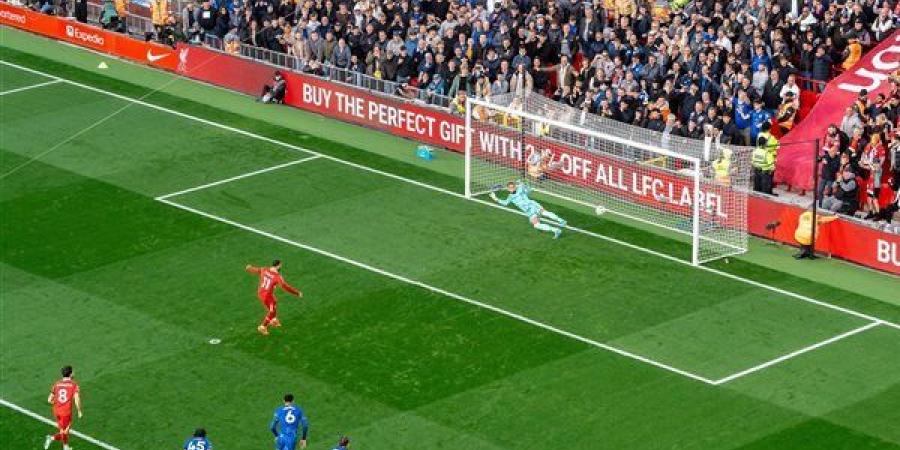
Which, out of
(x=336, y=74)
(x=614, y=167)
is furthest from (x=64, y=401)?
(x=336, y=74)

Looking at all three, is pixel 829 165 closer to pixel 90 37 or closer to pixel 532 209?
pixel 532 209

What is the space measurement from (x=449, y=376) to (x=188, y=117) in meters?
19.6

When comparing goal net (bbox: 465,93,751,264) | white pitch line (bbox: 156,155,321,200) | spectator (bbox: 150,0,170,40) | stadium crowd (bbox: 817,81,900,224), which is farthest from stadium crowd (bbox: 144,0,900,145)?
white pitch line (bbox: 156,155,321,200)

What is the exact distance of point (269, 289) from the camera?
41.0m

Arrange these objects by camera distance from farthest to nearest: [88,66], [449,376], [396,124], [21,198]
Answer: [88,66] → [396,124] → [21,198] → [449,376]

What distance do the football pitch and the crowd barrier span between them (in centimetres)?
56

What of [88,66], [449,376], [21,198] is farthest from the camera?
[88,66]

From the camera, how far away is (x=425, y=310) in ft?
140

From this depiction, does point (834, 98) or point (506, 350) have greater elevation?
point (834, 98)

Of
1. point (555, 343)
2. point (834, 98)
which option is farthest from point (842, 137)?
point (555, 343)

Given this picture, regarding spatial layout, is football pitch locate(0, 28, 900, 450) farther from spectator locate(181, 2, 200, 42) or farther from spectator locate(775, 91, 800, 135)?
spectator locate(181, 2, 200, 42)

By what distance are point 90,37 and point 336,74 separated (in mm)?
10701

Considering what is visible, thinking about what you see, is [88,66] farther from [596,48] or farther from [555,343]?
[555,343]

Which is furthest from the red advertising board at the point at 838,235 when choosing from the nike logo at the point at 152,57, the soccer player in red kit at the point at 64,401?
the nike logo at the point at 152,57
